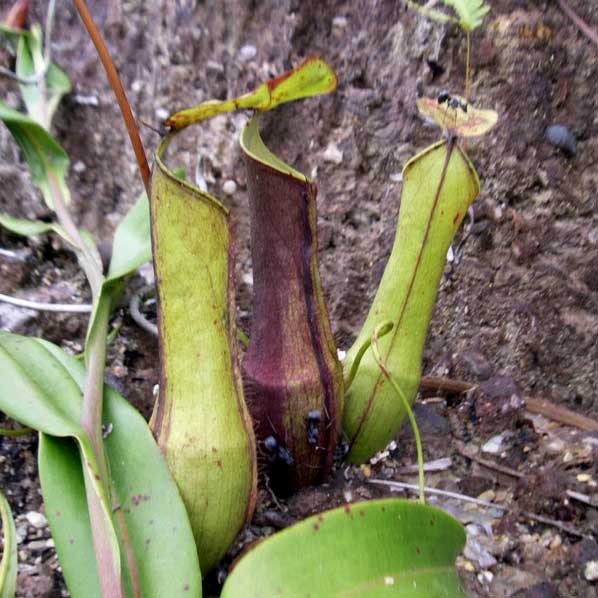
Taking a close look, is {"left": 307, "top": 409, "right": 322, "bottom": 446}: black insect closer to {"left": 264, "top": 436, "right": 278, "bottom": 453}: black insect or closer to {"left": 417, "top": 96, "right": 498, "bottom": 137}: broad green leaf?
{"left": 264, "top": 436, "right": 278, "bottom": 453}: black insect

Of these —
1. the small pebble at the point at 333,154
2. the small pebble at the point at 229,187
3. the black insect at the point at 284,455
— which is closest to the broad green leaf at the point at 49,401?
the black insect at the point at 284,455

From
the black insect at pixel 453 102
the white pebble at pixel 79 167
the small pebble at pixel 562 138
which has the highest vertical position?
the white pebble at pixel 79 167

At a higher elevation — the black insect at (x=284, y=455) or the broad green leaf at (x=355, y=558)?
the black insect at (x=284, y=455)

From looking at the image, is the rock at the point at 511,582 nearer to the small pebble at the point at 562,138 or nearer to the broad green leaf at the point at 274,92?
the broad green leaf at the point at 274,92

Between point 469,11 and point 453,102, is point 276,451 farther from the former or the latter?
point 469,11

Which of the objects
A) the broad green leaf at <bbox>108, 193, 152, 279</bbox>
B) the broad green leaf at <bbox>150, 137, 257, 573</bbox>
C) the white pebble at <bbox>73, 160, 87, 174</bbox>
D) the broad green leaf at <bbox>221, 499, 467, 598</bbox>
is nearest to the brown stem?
the broad green leaf at <bbox>150, 137, 257, 573</bbox>

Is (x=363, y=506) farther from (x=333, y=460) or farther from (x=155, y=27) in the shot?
(x=155, y=27)

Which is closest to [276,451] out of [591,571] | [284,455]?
[284,455]

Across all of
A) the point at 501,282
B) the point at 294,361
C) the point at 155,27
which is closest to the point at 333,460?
the point at 294,361
